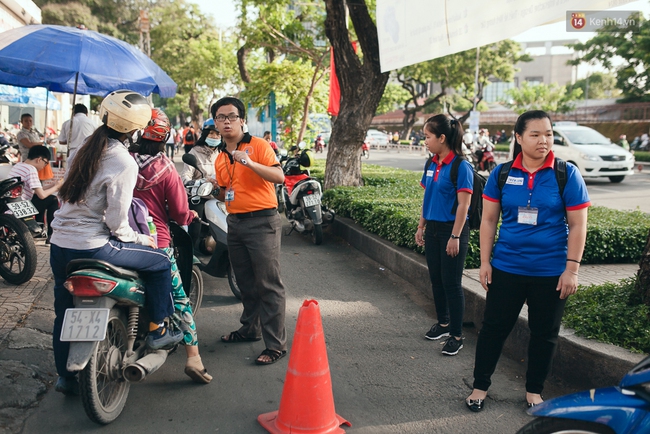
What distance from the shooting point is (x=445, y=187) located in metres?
4.48

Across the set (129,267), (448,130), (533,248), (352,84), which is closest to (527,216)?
(533,248)

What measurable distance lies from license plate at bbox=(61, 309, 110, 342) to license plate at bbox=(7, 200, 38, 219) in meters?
3.46

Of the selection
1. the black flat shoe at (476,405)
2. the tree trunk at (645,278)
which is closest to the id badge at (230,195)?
the black flat shoe at (476,405)

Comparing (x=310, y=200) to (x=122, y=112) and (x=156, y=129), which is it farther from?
(x=122, y=112)

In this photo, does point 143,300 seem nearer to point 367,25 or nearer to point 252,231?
point 252,231

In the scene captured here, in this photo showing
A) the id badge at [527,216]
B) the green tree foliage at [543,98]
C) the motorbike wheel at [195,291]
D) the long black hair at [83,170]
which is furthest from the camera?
the green tree foliage at [543,98]

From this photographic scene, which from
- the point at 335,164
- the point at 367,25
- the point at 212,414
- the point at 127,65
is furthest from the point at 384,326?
the point at 367,25

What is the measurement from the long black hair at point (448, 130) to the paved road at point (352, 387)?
1550 mm

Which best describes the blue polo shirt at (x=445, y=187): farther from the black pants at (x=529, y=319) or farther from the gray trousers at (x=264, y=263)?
the gray trousers at (x=264, y=263)

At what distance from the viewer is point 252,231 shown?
4.33m

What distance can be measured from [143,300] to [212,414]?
777 mm

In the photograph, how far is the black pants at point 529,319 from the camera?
11.2 ft

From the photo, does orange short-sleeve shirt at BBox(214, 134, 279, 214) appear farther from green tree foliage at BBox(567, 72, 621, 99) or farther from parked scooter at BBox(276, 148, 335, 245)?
green tree foliage at BBox(567, 72, 621, 99)

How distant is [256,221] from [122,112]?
4.36 ft
